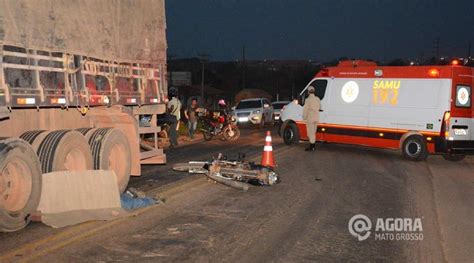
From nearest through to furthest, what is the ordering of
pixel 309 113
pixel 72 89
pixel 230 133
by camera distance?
pixel 72 89 < pixel 309 113 < pixel 230 133

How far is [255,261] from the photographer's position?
5.70 meters

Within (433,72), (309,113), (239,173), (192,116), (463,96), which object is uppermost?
(433,72)

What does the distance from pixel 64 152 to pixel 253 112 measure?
22174mm

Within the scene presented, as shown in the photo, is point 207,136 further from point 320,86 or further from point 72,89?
point 72,89

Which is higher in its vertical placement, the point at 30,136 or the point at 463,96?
the point at 463,96

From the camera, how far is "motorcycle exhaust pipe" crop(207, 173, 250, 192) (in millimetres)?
9586

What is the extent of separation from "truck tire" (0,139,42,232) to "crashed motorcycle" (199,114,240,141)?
13.7 m

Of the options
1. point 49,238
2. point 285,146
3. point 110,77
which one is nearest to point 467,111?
point 285,146

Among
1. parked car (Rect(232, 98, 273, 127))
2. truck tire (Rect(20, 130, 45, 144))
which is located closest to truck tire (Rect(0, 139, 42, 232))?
truck tire (Rect(20, 130, 45, 144))

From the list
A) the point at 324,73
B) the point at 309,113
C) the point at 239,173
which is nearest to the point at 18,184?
the point at 239,173

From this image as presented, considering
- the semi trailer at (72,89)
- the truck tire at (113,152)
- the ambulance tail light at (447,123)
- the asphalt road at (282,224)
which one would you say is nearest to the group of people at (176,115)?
the asphalt road at (282,224)

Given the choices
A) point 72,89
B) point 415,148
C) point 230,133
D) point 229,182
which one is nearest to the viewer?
point 72,89

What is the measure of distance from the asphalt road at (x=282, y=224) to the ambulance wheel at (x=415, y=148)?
202cm

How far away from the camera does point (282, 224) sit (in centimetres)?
729
